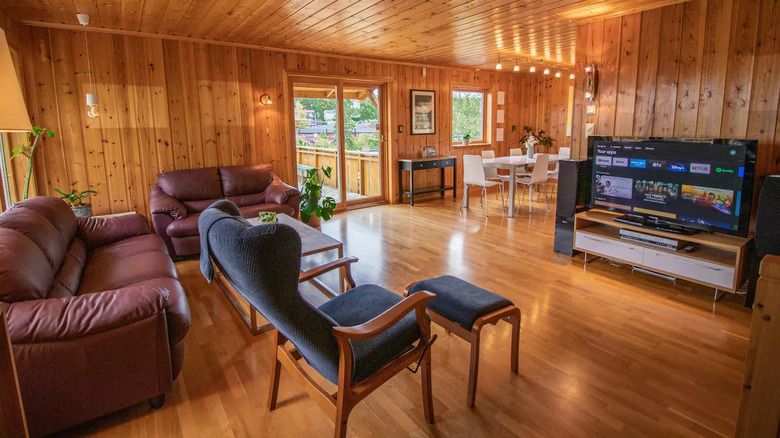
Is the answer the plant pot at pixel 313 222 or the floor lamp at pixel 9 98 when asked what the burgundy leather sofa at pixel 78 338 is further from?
the plant pot at pixel 313 222

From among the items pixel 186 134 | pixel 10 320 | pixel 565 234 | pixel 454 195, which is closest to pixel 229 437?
pixel 10 320

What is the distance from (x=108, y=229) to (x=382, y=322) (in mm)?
2908

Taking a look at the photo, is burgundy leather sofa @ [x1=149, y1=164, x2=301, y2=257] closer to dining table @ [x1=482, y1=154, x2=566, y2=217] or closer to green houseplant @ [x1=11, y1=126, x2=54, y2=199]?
green houseplant @ [x1=11, y1=126, x2=54, y2=199]

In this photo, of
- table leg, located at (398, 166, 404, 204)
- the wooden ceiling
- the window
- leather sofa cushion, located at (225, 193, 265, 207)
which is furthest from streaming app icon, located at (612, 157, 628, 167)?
the window

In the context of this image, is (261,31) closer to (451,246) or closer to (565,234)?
(451,246)

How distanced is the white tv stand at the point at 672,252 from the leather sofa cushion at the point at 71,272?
394cm

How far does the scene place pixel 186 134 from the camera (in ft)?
16.5

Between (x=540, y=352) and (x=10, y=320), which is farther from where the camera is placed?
(x=540, y=352)

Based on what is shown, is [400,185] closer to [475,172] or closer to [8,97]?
[475,172]

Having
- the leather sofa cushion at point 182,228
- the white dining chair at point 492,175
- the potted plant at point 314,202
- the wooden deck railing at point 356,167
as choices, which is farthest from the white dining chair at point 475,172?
the leather sofa cushion at point 182,228

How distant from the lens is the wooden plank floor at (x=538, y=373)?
1908mm

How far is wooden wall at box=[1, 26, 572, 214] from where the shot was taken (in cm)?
425

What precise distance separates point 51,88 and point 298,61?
276 cm

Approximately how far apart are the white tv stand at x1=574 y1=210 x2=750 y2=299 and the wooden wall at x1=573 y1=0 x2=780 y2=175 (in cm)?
65
